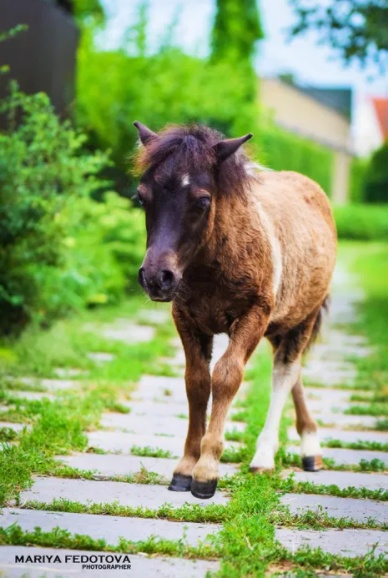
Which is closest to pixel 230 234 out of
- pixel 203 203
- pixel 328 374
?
pixel 203 203

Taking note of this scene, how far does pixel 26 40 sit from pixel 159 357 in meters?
3.99

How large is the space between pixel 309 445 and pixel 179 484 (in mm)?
1198

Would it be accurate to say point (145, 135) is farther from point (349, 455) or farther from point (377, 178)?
point (377, 178)

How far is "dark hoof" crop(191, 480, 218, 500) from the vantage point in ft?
15.1

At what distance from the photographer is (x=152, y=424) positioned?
6535 mm

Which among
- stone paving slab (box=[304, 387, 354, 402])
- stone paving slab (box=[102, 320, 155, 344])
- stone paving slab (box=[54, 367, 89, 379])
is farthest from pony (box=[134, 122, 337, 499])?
stone paving slab (box=[102, 320, 155, 344])

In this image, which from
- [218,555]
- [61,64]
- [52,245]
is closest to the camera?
[218,555]

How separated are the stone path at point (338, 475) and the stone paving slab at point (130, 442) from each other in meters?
0.72

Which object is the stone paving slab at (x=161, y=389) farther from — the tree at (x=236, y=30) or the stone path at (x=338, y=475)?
the tree at (x=236, y=30)

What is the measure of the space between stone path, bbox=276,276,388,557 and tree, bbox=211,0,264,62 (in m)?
20.3

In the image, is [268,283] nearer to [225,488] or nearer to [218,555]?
[225,488]

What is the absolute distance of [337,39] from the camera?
13820mm

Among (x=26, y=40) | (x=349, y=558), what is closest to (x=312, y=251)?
(x=349, y=558)

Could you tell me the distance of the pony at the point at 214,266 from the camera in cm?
447
